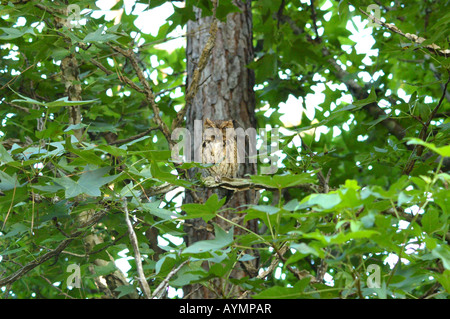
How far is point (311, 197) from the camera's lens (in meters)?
0.89

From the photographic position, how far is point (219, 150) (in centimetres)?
188

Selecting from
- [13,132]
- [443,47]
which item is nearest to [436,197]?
[443,47]

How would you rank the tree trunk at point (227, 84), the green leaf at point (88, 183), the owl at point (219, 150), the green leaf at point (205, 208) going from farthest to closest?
the tree trunk at point (227, 84)
the owl at point (219, 150)
the green leaf at point (88, 183)
the green leaf at point (205, 208)

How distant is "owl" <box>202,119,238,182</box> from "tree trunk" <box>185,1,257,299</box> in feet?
1.65

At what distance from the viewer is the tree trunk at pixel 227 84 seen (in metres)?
2.55

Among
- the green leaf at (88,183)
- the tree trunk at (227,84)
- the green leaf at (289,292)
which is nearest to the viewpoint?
the green leaf at (289,292)

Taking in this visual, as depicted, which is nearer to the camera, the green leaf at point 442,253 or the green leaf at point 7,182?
the green leaf at point 442,253

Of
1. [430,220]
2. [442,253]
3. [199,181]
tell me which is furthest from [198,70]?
[442,253]

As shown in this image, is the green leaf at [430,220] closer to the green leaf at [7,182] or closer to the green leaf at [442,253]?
the green leaf at [442,253]

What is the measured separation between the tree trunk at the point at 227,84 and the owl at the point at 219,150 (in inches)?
19.8

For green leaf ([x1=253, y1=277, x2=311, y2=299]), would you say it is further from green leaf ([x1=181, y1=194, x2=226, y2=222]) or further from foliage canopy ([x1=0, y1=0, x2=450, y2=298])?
green leaf ([x1=181, y1=194, x2=226, y2=222])

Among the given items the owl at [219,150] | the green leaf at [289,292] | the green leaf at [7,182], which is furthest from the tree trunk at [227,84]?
the green leaf at [289,292]

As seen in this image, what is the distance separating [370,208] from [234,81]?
182 cm
